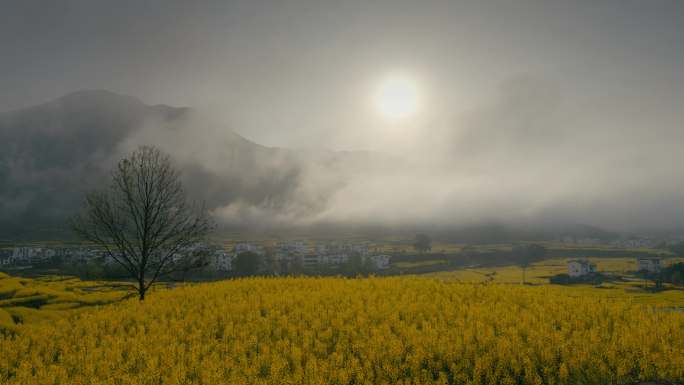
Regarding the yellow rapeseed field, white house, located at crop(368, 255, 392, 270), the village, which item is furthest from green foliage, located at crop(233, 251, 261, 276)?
the yellow rapeseed field

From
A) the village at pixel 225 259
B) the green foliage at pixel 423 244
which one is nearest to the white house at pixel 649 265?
the village at pixel 225 259

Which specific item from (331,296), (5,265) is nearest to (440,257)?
(331,296)

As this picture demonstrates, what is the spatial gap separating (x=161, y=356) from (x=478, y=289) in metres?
15.4

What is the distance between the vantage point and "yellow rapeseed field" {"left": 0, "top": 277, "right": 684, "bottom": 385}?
10.6 meters

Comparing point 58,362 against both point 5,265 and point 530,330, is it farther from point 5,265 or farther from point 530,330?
point 5,265

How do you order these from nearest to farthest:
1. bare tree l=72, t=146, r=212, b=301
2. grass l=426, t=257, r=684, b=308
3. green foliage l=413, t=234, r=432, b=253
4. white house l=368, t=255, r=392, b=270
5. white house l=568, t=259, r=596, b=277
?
bare tree l=72, t=146, r=212, b=301 → grass l=426, t=257, r=684, b=308 → white house l=568, t=259, r=596, b=277 → white house l=368, t=255, r=392, b=270 → green foliage l=413, t=234, r=432, b=253

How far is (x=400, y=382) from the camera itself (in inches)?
378

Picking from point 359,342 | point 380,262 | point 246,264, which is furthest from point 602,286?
point 246,264

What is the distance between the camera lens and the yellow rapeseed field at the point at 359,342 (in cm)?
1062

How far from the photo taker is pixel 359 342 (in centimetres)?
1237

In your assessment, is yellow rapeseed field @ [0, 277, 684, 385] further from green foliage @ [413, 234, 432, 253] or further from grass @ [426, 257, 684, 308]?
green foliage @ [413, 234, 432, 253]

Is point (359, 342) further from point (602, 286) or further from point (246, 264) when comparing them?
point (246, 264)

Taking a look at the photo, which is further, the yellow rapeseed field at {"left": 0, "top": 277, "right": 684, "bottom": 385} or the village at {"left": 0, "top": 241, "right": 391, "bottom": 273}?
the village at {"left": 0, "top": 241, "right": 391, "bottom": 273}

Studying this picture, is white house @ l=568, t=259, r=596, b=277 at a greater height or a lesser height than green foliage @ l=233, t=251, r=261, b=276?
lesser
